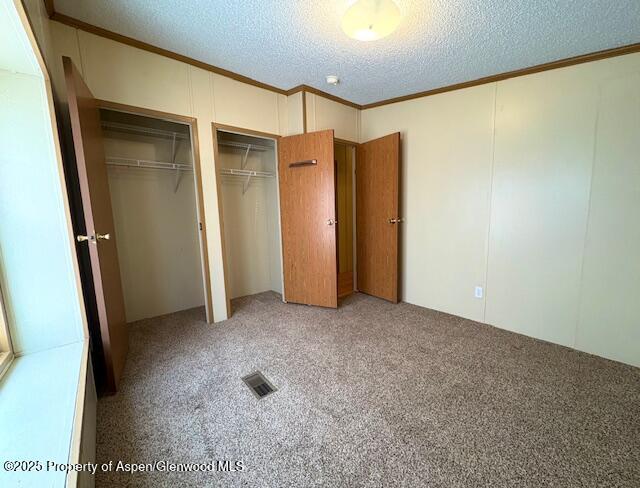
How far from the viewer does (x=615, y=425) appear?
1.45m

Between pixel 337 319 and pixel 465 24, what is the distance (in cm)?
265

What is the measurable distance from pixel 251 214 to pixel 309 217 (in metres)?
0.98

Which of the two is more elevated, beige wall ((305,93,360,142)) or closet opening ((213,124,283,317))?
beige wall ((305,93,360,142))

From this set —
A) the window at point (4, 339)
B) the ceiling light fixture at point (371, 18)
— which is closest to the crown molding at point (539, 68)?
the ceiling light fixture at point (371, 18)

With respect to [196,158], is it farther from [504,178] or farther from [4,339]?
[504,178]

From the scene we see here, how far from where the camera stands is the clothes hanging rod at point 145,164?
2490 mm

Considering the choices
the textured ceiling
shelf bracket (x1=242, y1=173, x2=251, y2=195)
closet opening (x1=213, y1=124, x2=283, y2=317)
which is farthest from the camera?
shelf bracket (x1=242, y1=173, x2=251, y2=195)

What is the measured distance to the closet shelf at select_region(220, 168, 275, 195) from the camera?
318 centimetres

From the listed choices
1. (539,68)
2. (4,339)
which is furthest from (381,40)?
(4,339)

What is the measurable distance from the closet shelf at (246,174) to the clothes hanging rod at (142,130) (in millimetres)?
535

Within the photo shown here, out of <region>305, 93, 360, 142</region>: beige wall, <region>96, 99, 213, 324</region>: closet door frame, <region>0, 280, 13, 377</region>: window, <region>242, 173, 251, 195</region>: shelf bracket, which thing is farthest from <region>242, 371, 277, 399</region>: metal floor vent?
<region>305, 93, 360, 142</region>: beige wall

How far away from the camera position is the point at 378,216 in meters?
3.32

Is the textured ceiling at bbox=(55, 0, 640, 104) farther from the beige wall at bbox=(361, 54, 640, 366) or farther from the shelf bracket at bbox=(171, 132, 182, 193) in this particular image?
the shelf bracket at bbox=(171, 132, 182, 193)

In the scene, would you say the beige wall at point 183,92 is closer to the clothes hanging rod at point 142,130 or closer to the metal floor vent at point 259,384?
the clothes hanging rod at point 142,130
